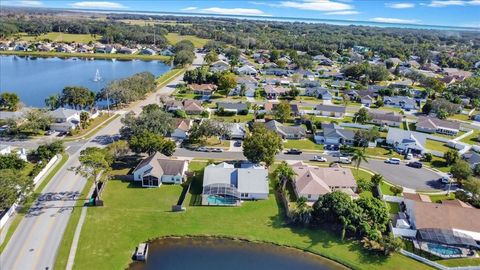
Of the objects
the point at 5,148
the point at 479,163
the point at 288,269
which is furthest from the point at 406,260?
the point at 5,148

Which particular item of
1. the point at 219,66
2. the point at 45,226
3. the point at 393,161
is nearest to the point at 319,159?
the point at 393,161

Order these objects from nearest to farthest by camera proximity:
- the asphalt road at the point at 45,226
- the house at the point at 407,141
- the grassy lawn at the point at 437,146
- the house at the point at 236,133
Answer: the asphalt road at the point at 45,226 < the house at the point at 407,141 < the house at the point at 236,133 < the grassy lawn at the point at 437,146

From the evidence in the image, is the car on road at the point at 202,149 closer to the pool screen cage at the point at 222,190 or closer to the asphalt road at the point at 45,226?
the pool screen cage at the point at 222,190

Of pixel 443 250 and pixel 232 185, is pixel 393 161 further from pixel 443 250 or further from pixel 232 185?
pixel 232 185

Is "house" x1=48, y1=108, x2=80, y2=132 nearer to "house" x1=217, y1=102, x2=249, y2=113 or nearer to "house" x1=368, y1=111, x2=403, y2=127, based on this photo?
"house" x1=217, y1=102, x2=249, y2=113

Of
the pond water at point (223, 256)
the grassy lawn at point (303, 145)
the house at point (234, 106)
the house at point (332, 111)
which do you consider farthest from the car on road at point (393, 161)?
the house at point (234, 106)

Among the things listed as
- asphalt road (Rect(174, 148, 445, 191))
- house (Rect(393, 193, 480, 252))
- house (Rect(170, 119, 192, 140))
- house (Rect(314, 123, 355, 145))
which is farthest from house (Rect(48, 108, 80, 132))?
house (Rect(393, 193, 480, 252))
